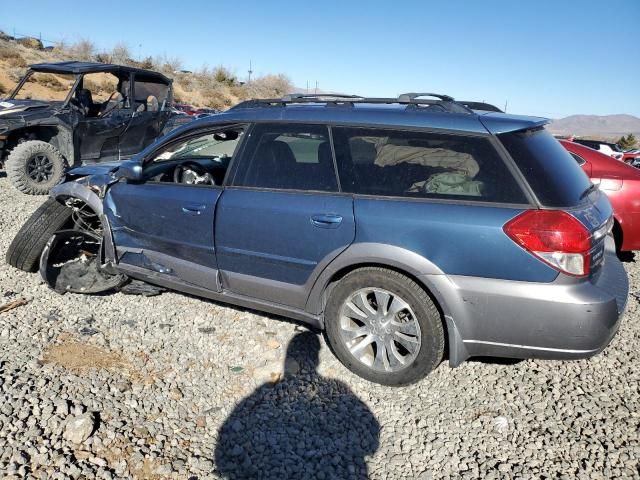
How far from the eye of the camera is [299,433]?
8.30 ft

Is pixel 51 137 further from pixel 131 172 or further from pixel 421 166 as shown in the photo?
pixel 421 166

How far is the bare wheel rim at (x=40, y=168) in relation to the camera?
7804mm

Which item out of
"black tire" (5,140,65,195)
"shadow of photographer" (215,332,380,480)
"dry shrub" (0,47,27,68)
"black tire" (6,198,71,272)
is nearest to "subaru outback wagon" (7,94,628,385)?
"shadow of photographer" (215,332,380,480)

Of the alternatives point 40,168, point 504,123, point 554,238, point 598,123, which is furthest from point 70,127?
point 598,123

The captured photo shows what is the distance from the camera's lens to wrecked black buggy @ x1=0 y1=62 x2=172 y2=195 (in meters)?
7.75

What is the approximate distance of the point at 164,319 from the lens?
12.2 ft

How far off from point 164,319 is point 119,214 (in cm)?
92

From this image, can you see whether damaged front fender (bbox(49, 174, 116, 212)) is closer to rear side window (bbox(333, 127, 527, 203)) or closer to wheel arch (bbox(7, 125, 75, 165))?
rear side window (bbox(333, 127, 527, 203))

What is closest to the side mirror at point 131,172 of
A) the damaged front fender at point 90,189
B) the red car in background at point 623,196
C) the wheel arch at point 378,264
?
the damaged front fender at point 90,189

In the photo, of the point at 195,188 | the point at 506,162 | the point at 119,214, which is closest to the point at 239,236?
the point at 195,188

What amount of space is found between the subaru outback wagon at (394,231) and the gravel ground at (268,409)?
0.32 m

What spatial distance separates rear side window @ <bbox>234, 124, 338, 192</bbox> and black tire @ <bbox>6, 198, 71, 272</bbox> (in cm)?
212

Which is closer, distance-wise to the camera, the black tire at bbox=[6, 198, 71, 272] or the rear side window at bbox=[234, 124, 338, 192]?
the rear side window at bbox=[234, 124, 338, 192]

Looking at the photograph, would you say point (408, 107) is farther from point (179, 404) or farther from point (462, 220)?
point (179, 404)
